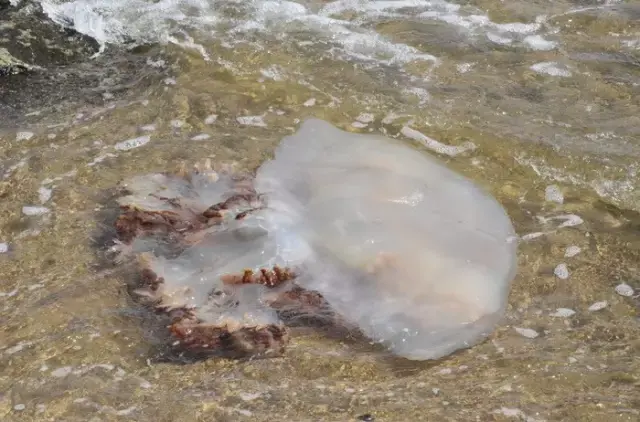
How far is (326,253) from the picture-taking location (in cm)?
399

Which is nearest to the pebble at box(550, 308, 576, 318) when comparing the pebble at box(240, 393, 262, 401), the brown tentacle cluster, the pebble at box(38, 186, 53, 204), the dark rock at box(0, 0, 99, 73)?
the brown tentacle cluster

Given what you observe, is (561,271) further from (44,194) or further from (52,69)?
(52,69)

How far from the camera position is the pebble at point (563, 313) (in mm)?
3821

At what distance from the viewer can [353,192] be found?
4355 millimetres

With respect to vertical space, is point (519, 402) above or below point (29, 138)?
below

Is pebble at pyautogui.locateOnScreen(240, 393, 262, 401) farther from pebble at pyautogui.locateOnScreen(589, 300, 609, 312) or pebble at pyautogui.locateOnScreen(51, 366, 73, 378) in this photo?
pebble at pyautogui.locateOnScreen(589, 300, 609, 312)

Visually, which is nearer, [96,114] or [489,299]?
[489,299]

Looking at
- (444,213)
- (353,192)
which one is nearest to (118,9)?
(353,192)

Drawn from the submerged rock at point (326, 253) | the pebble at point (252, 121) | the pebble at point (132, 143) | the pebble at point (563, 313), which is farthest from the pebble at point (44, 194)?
the pebble at point (563, 313)

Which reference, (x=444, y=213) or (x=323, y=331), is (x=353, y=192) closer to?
(x=444, y=213)

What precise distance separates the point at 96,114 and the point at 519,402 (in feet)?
13.6

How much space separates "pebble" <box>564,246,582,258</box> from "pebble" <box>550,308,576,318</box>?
485mm

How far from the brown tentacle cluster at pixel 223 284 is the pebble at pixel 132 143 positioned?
90 centimetres

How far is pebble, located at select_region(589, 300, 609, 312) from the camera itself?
3.84m
